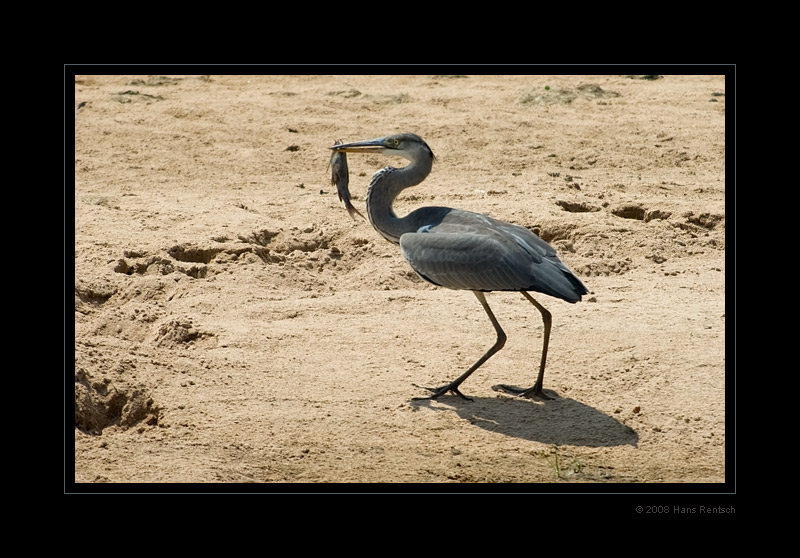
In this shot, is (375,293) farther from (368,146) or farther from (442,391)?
(442,391)

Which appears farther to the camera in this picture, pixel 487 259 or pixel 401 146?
pixel 401 146

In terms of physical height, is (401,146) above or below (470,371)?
above

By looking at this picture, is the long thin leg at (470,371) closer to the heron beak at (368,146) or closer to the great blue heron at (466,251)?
the great blue heron at (466,251)

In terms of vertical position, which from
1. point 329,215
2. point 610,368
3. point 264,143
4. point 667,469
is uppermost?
point 264,143

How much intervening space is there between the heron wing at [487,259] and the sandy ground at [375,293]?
2.26 feet

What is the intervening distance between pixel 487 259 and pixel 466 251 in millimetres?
149

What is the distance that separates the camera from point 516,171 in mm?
9875

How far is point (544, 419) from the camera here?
566cm

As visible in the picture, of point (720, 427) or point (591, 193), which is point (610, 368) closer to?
point (720, 427)

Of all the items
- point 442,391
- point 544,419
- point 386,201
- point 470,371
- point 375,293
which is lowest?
point 544,419

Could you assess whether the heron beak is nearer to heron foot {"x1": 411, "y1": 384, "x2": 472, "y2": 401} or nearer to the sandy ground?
the sandy ground

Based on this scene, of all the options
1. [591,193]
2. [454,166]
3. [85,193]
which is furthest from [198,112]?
[591,193]

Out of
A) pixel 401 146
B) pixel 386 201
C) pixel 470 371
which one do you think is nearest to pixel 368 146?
pixel 401 146

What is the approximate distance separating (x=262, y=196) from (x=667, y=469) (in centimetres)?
516
